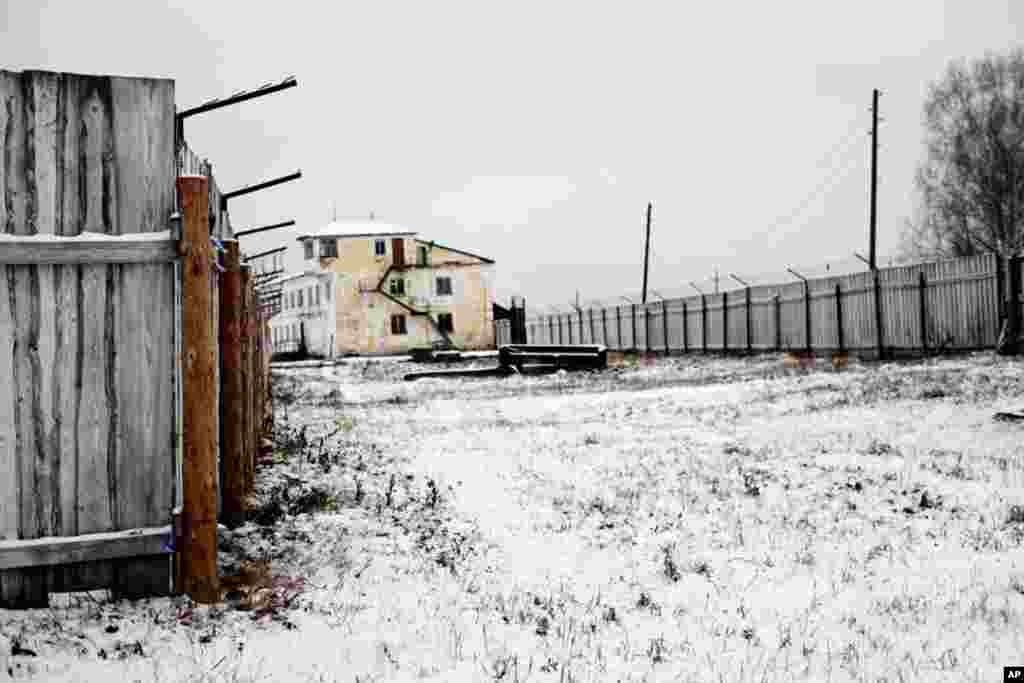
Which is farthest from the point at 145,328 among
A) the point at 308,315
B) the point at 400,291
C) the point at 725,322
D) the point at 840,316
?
the point at 308,315

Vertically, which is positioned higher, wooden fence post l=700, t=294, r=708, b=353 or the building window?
the building window

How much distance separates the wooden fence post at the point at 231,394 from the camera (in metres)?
5.26

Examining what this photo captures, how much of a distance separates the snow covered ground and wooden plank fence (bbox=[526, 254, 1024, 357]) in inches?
351

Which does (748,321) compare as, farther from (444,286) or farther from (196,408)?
(444,286)

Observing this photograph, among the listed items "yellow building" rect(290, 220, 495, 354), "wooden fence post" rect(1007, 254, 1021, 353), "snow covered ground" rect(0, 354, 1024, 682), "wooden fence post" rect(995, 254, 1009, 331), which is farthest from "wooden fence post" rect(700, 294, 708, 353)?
"yellow building" rect(290, 220, 495, 354)

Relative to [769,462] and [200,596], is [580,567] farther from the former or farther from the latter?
[769,462]

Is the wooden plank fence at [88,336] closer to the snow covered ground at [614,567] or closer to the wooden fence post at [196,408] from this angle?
the wooden fence post at [196,408]

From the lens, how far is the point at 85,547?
3.79 metres

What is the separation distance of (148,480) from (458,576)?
1.74 m

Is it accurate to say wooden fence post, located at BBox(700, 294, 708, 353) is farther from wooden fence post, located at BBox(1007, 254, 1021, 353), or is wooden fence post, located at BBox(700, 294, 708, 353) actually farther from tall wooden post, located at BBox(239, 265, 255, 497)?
tall wooden post, located at BBox(239, 265, 255, 497)

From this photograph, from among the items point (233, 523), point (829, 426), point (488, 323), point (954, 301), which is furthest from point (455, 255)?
point (233, 523)

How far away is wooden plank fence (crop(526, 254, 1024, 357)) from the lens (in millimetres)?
16844

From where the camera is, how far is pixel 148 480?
3955mm

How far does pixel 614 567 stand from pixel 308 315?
56.2 m
